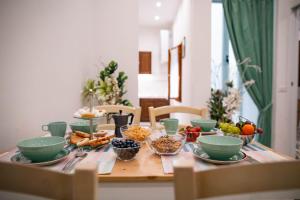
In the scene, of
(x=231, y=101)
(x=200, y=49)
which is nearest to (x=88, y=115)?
(x=231, y=101)

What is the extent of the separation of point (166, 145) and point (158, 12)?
4.79 m

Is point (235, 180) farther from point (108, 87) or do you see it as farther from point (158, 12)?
point (158, 12)

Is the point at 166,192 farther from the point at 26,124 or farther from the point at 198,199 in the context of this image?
the point at 26,124

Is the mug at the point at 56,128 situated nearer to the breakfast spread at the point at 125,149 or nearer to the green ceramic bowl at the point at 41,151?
the green ceramic bowl at the point at 41,151

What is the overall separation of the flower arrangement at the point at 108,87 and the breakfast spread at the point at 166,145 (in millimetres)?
2027

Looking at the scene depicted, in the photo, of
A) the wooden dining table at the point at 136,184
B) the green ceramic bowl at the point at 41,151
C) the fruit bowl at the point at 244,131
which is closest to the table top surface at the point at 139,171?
the wooden dining table at the point at 136,184

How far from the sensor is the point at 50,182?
0.49m

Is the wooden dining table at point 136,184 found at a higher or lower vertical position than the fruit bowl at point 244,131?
lower

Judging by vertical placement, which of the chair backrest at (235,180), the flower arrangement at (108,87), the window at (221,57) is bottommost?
the chair backrest at (235,180)

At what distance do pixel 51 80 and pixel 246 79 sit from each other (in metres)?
2.70

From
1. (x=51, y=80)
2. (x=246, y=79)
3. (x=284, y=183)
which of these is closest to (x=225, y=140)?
(x=284, y=183)

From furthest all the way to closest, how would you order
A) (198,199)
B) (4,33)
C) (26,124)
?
(26,124) → (4,33) → (198,199)

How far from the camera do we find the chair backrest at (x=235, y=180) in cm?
49

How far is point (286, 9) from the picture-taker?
131 inches
